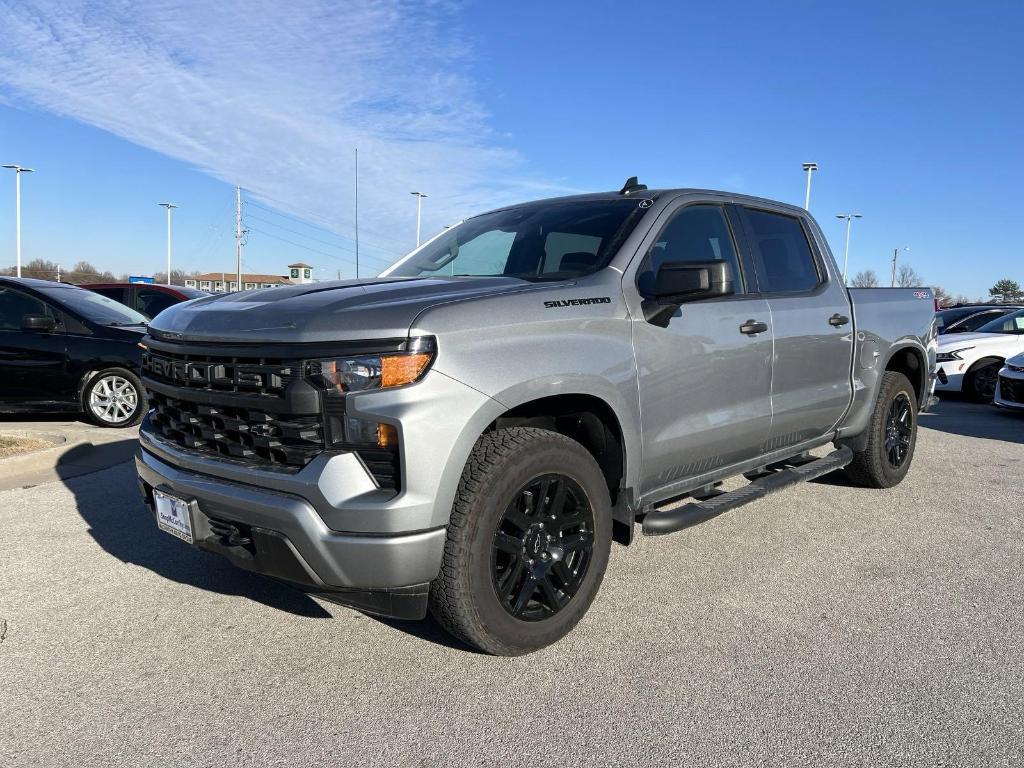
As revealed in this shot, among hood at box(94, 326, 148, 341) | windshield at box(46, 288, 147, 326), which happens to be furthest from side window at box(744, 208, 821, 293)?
windshield at box(46, 288, 147, 326)

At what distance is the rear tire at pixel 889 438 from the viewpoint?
5395 mm

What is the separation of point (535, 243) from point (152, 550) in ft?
8.67

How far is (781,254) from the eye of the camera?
15.3ft

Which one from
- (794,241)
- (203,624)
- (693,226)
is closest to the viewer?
(203,624)

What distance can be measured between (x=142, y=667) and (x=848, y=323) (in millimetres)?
4378

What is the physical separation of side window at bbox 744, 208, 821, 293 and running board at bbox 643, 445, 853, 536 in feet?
3.55

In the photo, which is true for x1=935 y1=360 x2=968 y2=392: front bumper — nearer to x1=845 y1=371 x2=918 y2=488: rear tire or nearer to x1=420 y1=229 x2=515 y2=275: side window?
x1=845 y1=371 x2=918 y2=488: rear tire

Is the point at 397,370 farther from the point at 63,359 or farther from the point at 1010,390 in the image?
the point at 1010,390

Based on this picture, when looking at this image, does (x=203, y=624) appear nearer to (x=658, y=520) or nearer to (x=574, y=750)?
(x=574, y=750)

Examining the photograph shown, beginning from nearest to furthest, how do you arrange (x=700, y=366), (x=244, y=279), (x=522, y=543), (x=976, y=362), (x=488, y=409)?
1. (x=488, y=409)
2. (x=522, y=543)
3. (x=700, y=366)
4. (x=976, y=362)
5. (x=244, y=279)

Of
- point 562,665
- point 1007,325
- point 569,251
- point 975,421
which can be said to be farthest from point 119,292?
point 1007,325

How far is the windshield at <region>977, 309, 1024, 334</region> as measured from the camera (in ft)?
39.2

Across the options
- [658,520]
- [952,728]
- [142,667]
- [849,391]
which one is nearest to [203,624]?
[142,667]

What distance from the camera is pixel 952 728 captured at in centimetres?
250
